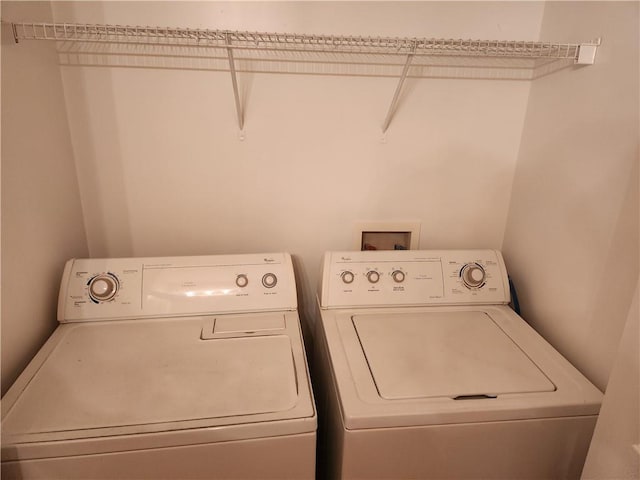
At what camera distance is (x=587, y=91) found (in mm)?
1098

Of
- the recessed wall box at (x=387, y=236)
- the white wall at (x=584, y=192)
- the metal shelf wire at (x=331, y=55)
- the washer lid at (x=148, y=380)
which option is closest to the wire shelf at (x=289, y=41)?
the metal shelf wire at (x=331, y=55)

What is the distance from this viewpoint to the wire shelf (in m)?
0.98

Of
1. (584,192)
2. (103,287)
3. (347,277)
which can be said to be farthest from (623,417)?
(103,287)

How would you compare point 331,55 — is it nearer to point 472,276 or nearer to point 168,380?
point 472,276

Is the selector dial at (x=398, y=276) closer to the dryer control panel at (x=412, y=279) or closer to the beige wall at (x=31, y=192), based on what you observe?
the dryer control panel at (x=412, y=279)

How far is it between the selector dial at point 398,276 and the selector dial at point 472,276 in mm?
225

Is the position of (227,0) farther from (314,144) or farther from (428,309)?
(428,309)

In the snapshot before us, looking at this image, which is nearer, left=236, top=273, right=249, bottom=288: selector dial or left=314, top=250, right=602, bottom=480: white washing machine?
left=314, top=250, right=602, bottom=480: white washing machine

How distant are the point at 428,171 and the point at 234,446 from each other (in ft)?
3.82

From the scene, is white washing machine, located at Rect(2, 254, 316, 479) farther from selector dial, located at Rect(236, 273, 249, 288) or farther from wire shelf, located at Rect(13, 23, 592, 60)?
wire shelf, located at Rect(13, 23, 592, 60)

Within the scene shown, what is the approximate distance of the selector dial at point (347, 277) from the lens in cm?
128

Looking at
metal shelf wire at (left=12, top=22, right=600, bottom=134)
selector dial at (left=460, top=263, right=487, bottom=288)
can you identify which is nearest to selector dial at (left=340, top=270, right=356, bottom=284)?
selector dial at (left=460, top=263, right=487, bottom=288)

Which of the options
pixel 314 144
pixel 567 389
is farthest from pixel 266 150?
pixel 567 389

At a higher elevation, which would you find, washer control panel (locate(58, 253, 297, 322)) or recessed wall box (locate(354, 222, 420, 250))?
recessed wall box (locate(354, 222, 420, 250))
